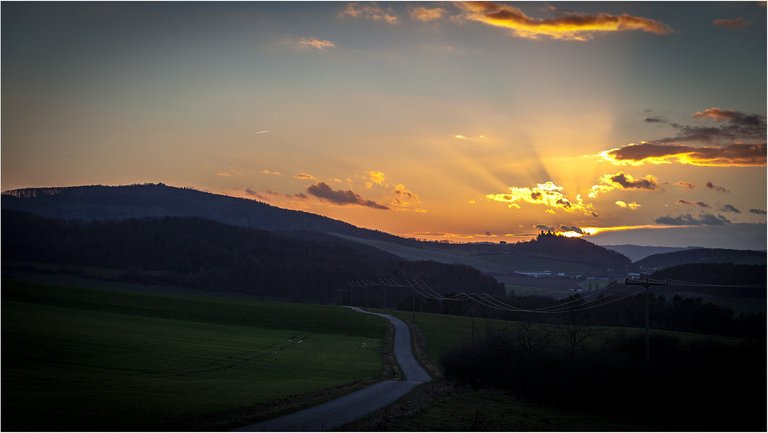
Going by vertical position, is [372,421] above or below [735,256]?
below

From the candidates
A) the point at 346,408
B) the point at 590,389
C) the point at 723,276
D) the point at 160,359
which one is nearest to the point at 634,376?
the point at 590,389

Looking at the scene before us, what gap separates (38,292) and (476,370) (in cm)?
8814

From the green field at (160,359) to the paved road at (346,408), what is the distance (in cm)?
211

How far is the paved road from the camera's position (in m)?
33.2

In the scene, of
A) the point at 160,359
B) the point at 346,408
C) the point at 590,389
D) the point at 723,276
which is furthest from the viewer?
the point at 723,276

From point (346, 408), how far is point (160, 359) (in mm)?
26936

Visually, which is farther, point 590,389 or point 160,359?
point 160,359

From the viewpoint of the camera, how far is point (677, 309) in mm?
127938

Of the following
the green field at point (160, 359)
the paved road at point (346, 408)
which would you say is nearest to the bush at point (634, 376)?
the paved road at point (346, 408)

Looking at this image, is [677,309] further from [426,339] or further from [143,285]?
[143,285]

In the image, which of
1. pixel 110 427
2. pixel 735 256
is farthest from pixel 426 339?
pixel 735 256

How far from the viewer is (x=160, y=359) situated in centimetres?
6062

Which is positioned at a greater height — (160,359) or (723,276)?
(723,276)

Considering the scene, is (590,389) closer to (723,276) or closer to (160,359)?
(160,359)
